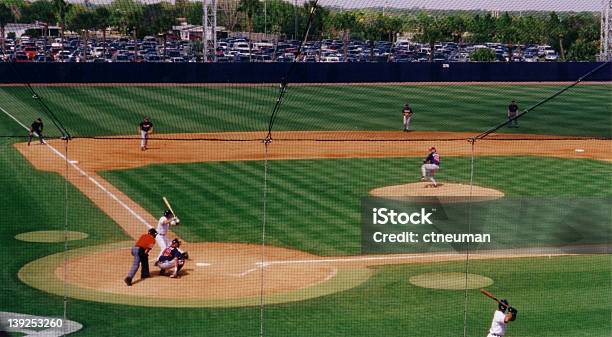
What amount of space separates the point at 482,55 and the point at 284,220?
84.3 ft

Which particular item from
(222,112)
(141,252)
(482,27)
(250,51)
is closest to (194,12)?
(250,51)

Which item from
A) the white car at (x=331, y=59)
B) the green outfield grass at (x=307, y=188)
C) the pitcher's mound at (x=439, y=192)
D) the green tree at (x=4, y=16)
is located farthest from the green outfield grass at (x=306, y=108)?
the pitcher's mound at (x=439, y=192)

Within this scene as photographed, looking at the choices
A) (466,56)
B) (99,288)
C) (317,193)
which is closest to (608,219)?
(317,193)

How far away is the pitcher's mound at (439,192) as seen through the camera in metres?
26.9

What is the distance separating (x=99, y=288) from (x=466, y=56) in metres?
32.1

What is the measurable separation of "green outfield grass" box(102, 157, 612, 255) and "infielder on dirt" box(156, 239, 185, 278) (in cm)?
365

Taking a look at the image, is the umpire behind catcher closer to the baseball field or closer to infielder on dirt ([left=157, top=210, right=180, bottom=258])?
the baseball field

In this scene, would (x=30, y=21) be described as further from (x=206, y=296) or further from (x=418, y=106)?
(x=418, y=106)

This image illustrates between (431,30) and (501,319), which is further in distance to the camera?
(431,30)

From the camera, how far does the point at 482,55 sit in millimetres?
47594

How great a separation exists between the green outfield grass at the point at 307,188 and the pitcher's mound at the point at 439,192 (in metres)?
0.64

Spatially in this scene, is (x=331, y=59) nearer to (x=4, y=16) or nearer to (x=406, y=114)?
(x=406, y=114)

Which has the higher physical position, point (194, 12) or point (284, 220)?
point (194, 12)

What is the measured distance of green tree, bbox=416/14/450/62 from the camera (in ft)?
111
